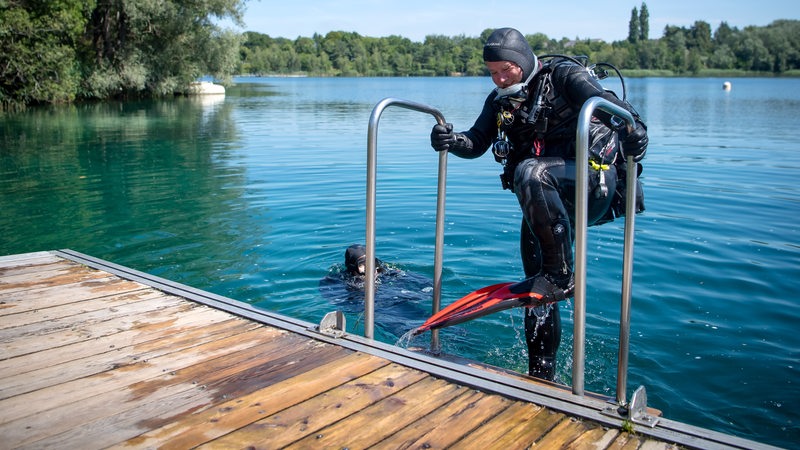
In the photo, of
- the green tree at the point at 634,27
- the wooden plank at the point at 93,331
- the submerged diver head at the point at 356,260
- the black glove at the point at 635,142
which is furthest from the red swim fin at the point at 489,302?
the green tree at the point at 634,27

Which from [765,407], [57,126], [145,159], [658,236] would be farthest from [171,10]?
[765,407]

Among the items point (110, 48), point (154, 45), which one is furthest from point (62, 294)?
point (154, 45)

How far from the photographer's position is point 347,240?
897 centimetres

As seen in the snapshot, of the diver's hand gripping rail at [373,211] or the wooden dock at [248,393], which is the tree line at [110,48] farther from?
the wooden dock at [248,393]

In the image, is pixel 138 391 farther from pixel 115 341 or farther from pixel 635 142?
pixel 635 142

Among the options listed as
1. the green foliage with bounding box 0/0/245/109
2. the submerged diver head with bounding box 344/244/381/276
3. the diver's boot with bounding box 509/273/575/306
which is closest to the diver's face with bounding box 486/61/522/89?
the diver's boot with bounding box 509/273/575/306

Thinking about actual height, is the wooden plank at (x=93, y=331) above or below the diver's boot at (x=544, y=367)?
above

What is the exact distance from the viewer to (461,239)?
8922mm

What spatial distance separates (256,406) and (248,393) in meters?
0.16

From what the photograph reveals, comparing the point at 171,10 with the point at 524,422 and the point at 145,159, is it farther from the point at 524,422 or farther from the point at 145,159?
the point at 524,422

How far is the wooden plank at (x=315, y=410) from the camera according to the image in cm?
274

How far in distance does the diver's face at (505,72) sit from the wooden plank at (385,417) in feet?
5.75

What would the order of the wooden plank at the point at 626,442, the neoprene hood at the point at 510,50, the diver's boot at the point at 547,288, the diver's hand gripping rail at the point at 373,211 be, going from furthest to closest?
the neoprene hood at the point at 510,50
the diver's hand gripping rail at the point at 373,211
the diver's boot at the point at 547,288
the wooden plank at the point at 626,442

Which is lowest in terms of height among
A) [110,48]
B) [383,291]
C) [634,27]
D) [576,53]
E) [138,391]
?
[383,291]
